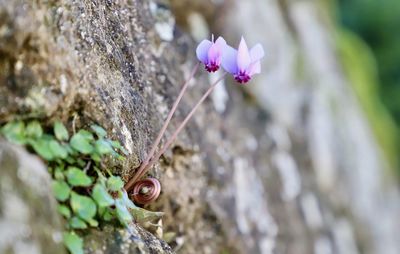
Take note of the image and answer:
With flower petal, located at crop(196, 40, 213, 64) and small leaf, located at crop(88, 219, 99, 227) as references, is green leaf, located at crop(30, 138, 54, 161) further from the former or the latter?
flower petal, located at crop(196, 40, 213, 64)

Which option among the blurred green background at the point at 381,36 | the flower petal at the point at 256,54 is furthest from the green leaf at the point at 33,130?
the blurred green background at the point at 381,36

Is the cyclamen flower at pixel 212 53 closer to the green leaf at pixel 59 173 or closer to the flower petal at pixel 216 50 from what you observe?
the flower petal at pixel 216 50

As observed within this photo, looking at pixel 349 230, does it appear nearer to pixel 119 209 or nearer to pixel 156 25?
pixel 156 25

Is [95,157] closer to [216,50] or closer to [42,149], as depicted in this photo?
[42,149]

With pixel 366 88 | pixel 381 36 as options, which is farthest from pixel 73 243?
pixel 381 36

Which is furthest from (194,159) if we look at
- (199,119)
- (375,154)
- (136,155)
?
(375,154)
